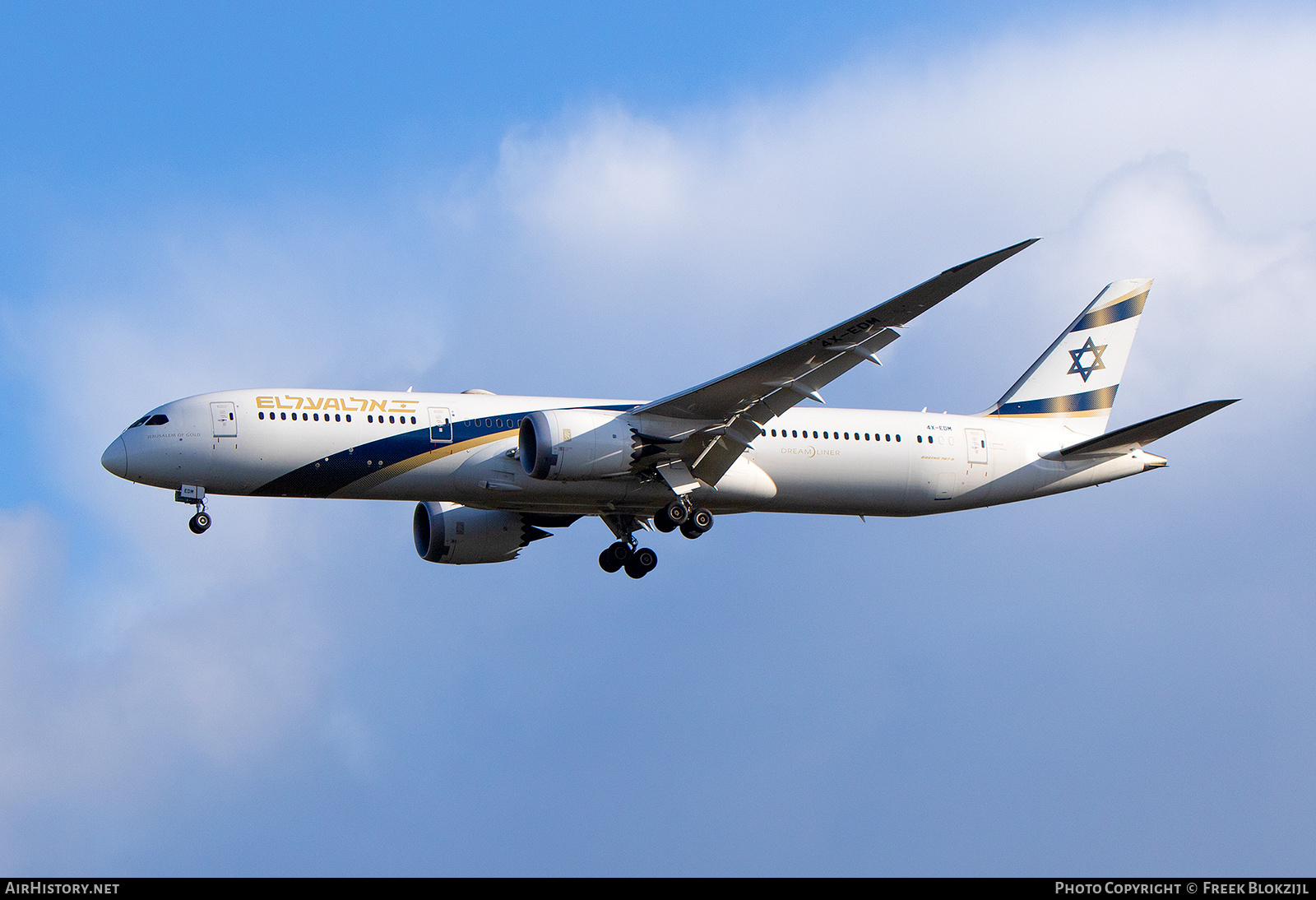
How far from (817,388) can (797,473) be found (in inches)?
141

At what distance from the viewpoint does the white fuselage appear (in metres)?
35.3

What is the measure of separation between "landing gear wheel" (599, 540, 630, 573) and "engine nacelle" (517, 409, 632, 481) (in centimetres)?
531

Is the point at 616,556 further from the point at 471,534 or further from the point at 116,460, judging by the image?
the point at 116,460

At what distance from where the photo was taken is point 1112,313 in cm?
4528

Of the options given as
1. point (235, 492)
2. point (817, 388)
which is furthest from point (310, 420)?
point (817, 388)

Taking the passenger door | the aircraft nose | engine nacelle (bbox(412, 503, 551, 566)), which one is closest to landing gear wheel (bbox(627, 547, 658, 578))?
engine nacelle (bbox(412, 503, 551, 566))

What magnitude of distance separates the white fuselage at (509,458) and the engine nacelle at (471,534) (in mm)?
4164

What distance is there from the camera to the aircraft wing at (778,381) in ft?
104

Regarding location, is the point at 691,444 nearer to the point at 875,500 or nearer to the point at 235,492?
the point at 875,500

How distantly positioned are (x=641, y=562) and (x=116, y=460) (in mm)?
13209

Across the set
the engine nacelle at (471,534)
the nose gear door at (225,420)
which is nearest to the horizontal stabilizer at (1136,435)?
the engine nacelle at (471,534)

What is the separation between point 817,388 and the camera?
35625 mm
